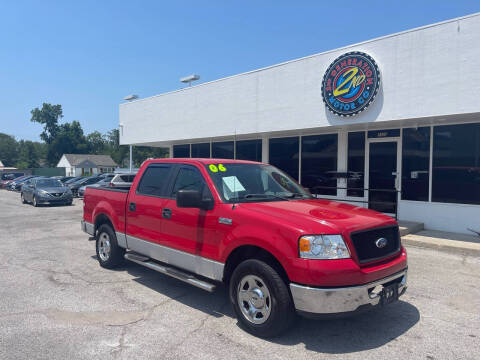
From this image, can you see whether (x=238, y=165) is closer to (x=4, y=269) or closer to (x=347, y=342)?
(x=347, y=342)

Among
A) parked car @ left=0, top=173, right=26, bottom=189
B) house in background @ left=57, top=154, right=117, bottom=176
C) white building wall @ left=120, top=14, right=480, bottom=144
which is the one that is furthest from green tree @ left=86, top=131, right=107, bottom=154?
white building wall @ left=120, top=14, right=480, bottom=144

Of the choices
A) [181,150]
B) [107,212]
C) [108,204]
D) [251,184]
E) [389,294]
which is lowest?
[389,294]

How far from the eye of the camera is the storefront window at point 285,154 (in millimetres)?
13328

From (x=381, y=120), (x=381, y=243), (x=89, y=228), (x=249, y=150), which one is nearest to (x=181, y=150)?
(x=249, y=150)

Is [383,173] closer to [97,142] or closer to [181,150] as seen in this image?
[181,150]

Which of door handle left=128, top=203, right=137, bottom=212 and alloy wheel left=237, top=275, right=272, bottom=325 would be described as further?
door handle left=128, top=203, right=137, bottom=212

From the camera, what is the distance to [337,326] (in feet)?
13.8

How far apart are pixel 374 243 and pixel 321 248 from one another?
0.72 metres

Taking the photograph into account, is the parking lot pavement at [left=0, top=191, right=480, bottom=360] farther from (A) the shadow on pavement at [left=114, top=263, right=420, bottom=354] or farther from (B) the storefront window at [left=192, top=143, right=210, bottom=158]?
(B) the storefront window at [left=192, top=143, right=210, bottom=158]

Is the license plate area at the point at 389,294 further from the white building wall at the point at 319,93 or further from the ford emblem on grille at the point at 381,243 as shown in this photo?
the white building wall at the point at 319,93

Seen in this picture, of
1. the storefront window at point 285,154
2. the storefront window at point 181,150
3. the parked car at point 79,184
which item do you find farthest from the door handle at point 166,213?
the parked car at point 79,184

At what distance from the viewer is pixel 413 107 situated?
936 cm

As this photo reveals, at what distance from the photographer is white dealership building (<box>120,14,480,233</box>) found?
29.3 ft

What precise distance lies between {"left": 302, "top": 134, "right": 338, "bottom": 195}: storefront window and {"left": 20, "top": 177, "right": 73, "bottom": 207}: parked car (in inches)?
517
